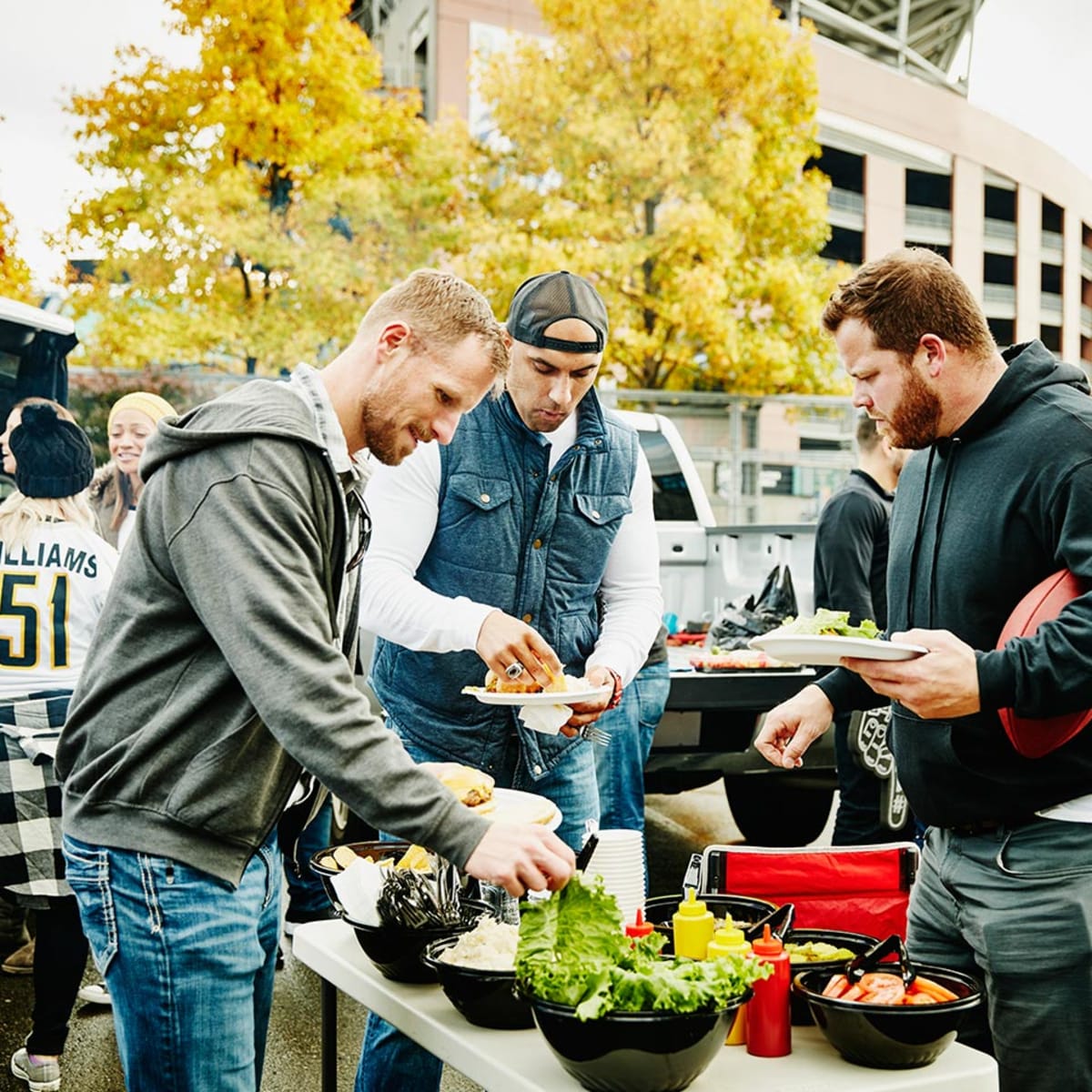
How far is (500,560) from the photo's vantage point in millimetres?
3539

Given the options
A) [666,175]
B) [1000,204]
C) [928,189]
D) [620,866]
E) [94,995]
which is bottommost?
[94,995]

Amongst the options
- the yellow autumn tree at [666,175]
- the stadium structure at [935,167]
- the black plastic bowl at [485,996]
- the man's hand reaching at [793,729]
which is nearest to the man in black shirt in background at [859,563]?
the man's hand reaching at [793,729]

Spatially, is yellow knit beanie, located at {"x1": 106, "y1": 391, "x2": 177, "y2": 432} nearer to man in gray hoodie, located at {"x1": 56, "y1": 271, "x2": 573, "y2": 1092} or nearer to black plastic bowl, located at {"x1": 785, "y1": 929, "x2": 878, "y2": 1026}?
man in gray hoodie, located at {"x1": 56, "y1": 271, "x2": 573, "y2": 1092}

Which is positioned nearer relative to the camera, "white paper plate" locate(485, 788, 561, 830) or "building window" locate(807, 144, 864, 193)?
"white paper plate" locate(485, 788, 561, 830)

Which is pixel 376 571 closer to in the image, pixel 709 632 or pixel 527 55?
pixel 709 632

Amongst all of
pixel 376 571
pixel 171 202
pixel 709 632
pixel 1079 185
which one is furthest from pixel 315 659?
pixel 1079 185

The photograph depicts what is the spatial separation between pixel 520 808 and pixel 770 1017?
720 millimetres

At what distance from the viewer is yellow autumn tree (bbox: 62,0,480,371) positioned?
17281 millimetres

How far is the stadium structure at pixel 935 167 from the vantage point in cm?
3422

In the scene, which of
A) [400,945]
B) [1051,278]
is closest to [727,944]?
[400,945]

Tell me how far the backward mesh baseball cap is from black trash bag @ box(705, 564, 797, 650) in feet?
10.7

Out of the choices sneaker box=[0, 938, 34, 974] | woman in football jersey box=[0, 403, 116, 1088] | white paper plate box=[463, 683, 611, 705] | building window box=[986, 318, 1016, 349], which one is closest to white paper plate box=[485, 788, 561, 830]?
white paper plate box=[463, 683, 611, 705]

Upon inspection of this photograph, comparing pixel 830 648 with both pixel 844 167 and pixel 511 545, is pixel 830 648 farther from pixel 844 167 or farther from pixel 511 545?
pixel 844 167

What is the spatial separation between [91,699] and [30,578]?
2.40 m
